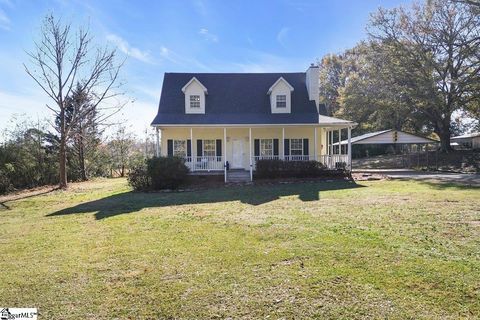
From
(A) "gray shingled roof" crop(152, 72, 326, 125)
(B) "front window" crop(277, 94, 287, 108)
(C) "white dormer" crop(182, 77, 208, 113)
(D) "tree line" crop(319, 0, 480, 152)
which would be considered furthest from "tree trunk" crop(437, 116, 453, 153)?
(C) "white dormer" crop(182, 77, 208, 113)

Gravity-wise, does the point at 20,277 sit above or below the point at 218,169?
below

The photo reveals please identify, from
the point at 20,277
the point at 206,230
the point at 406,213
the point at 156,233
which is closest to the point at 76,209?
the point at 156,233

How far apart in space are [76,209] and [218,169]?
29.6 feet

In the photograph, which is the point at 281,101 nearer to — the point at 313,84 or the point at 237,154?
the point at 313,84

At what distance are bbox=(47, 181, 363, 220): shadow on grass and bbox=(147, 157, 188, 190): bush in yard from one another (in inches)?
41.1

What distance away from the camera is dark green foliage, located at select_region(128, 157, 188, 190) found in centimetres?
1570

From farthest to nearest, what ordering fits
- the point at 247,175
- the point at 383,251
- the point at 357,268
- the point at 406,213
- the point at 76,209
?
the point at 247,175, the point at 76,209, the point at 406,213, the point at 383,251, the point at 357,268

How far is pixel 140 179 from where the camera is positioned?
53.1ft

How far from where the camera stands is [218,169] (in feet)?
63.7

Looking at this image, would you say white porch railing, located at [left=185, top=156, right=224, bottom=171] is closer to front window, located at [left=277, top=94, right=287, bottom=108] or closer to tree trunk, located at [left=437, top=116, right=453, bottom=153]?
front window, located at [left=277, top=94, right=287, bottom=108]

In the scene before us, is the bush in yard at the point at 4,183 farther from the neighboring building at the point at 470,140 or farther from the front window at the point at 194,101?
the neighboring building at the point at 470,140

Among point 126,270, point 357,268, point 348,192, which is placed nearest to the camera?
point 357,268

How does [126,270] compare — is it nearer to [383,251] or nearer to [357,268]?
[357,268]

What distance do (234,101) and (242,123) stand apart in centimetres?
283
